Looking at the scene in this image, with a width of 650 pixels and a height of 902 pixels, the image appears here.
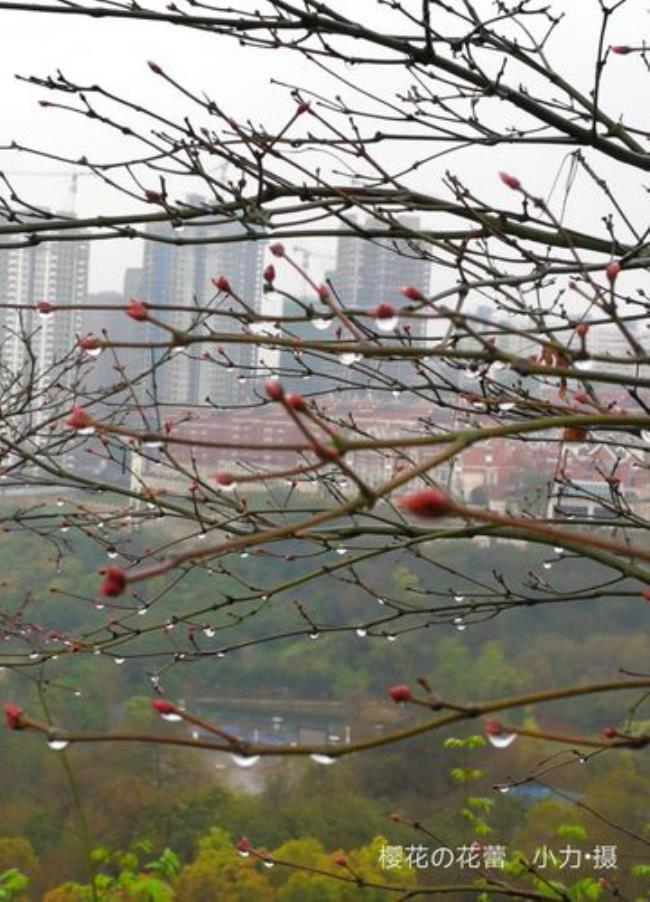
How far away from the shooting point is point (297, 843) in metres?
11.1

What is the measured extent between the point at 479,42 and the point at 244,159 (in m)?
0.60

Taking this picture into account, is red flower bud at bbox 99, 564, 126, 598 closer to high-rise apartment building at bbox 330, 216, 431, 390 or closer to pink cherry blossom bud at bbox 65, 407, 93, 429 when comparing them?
pink cherry blossom bud at bbox 65, 407, 93, 429

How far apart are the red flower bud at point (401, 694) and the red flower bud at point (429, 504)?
278mm

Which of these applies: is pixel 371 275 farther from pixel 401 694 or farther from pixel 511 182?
pixel 401 694

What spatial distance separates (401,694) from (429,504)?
0.31 meters

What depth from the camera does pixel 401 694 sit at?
1.03 m

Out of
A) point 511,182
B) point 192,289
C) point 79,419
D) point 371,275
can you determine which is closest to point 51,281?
point 192,289

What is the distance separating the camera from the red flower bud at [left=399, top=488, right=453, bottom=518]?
0.77m

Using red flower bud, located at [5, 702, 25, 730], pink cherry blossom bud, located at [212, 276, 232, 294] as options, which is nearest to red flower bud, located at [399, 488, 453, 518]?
red flower bud, located at [5, 702, 25, 730]

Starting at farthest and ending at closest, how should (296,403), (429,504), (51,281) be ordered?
1. (51,281)
2. (296,403)
3. (429,504)

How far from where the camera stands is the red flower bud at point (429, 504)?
77 cm

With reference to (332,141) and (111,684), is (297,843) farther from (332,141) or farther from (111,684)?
(332,141)

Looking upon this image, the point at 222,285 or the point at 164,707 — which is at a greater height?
the point at 222,285

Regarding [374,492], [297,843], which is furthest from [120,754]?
[374,492]
